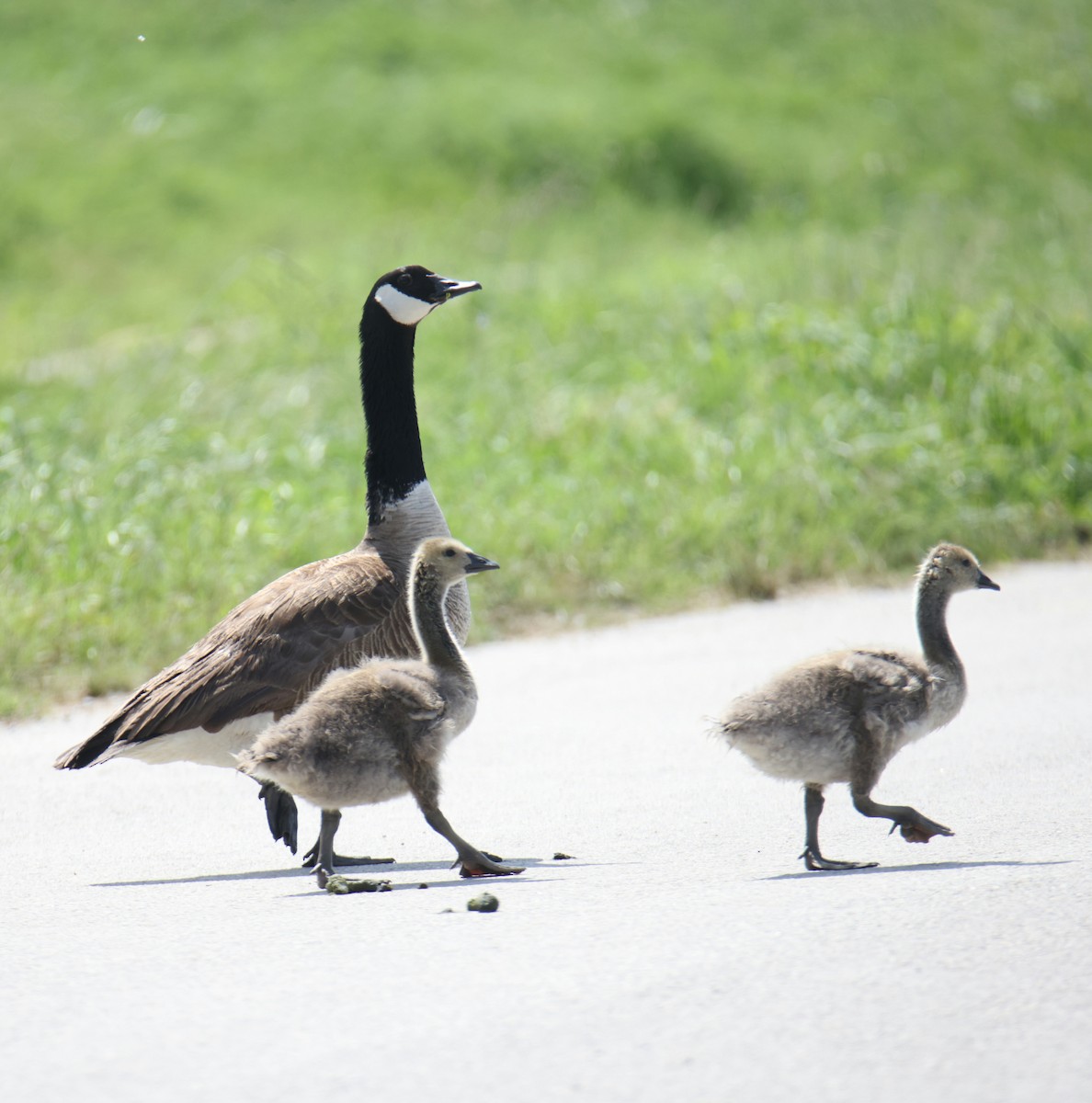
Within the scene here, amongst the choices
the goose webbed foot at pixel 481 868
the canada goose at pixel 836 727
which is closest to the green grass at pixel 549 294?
the goose webbed foot at pixel 481 868

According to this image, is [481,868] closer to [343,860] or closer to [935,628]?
[343,860]

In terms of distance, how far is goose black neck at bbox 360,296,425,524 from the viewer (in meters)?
7.27

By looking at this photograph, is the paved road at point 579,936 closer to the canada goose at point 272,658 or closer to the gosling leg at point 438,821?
the gosling leg at point 438,821

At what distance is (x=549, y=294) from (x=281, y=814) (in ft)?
38.1

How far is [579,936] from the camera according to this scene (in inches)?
176

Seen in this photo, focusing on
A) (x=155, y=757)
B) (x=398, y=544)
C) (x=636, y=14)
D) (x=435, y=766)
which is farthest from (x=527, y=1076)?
(x=636, y=14)

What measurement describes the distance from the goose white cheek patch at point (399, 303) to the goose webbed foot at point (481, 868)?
3135 millimetres

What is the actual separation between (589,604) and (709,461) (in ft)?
7.59

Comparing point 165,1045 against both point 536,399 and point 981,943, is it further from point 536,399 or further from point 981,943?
point 536,399

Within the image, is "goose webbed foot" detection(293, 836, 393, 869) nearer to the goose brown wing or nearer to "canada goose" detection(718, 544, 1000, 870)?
the goose brown wing

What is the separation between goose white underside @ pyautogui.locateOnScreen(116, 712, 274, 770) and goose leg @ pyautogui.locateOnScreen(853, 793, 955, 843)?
204 centimetres

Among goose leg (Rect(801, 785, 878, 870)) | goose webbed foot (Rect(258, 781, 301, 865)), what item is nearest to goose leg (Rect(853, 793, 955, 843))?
goose leg (Rect(801, 785, 878, 870))

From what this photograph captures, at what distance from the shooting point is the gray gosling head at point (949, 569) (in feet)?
19.9

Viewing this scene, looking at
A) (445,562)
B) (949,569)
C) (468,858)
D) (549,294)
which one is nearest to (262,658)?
(445,562)
